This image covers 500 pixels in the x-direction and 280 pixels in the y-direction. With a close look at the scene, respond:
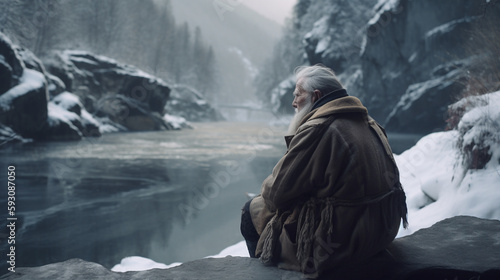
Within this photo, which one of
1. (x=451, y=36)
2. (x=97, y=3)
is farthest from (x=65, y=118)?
(x=97, y=3)

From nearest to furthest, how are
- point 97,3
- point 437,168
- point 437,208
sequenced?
point 437,208 < point 437,168 < point 97,3

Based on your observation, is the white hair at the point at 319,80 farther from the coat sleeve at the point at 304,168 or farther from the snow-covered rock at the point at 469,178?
the snow-covered rock at the point at 469,178

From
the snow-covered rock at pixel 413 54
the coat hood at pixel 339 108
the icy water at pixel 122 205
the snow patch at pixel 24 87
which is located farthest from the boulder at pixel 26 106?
the snow-covered rock at pixel 413 54

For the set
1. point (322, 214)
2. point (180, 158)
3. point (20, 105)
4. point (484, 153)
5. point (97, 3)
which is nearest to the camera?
point (322, 214)

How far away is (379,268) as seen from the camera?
2.06m

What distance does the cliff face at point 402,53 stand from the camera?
21.9 metres

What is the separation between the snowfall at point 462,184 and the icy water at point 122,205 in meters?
0.90

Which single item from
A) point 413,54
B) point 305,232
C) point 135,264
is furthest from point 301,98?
point 413,54

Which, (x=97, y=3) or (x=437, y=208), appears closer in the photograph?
(x=437, y=208)

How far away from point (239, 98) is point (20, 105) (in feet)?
307

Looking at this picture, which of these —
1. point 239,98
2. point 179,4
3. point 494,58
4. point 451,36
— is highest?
point 179,4

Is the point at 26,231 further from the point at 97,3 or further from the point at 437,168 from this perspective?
the point at 97,3

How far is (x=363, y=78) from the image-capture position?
30.0 meters

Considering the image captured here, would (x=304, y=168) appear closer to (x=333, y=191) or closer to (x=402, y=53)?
(x=333, y=191)
